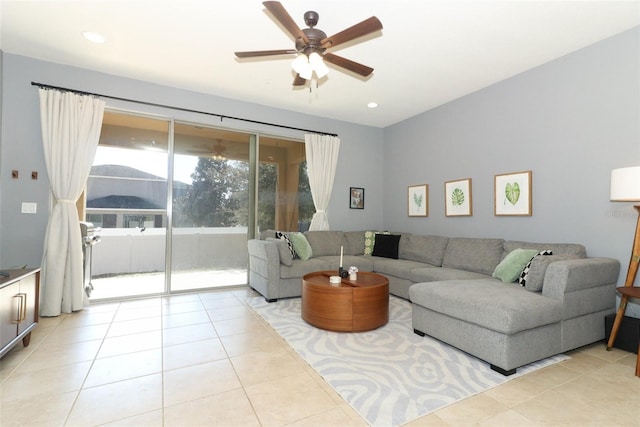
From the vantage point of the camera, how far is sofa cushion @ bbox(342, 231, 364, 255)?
5.09m

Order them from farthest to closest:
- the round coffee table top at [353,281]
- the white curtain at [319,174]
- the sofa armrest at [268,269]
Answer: the white curtain at [319,174]
the sofa armrest at [268,269]
the round coffee table top at [353,281]

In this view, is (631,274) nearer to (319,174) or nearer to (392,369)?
(392,369)

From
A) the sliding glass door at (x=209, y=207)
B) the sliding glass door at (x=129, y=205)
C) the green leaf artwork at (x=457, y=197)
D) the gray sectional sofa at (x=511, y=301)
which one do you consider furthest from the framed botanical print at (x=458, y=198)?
the sliding glass door at (x=129, y=205)

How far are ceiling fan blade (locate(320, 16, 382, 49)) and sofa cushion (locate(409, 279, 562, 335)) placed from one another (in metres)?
2.13

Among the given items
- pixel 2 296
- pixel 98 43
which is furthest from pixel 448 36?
pixel 2 296

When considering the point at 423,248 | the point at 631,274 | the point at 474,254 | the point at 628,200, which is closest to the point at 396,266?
the point at 423,248

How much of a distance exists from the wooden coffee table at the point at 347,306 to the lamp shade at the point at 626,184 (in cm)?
207

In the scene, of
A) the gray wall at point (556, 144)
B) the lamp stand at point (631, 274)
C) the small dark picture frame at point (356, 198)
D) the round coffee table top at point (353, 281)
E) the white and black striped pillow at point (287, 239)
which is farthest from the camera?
the small dark picture frame at point (356, 198)

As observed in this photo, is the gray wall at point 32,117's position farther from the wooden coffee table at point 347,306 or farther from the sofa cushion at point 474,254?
the sofa cushion at point 474,254

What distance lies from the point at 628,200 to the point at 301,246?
3.37 metres

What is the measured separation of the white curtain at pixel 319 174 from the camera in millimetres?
5203

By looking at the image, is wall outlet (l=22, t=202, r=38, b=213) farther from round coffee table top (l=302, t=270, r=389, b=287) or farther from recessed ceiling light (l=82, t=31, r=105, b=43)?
round coffee table top (l=302, t=270, r=389, b=287)

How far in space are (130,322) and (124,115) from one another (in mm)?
2629

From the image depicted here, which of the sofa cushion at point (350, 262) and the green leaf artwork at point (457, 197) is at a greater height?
the green leaf artwork at point (457, 197)
